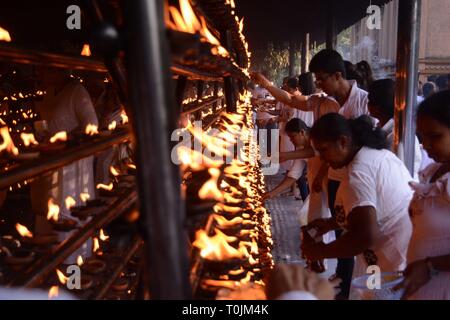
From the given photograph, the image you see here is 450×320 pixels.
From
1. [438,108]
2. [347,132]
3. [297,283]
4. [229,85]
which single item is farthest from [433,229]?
[229,85]

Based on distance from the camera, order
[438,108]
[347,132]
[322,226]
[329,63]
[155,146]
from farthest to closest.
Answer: [329,63] < [322,226] < [347,132] < [438,108] < [155,146]

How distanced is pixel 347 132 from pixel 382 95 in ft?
4.69

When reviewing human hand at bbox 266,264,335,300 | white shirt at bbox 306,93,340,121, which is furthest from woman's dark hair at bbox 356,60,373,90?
human hand at bbox 266,264,335,300

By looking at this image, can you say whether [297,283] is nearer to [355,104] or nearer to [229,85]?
[229,85]

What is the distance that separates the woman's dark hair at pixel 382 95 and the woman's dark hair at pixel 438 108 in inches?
82.0

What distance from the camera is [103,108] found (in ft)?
19.3

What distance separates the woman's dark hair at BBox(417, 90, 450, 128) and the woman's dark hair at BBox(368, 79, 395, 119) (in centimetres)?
208

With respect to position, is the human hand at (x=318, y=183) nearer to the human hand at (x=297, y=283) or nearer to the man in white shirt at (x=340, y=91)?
the man in white shirt at (x=340, y=91)

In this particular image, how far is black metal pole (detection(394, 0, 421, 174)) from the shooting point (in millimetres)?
4379

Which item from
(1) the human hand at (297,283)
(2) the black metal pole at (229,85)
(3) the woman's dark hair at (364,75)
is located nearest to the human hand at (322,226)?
(2) the black metal pole at (229,85)

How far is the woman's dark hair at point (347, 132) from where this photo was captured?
11.3 feet

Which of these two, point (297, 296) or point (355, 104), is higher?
point (355, 104)

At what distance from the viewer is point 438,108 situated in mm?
2561

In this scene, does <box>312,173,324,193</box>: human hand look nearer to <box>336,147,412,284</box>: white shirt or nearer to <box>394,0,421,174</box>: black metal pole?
<box>394,0,421,174</box>: black metal pole
